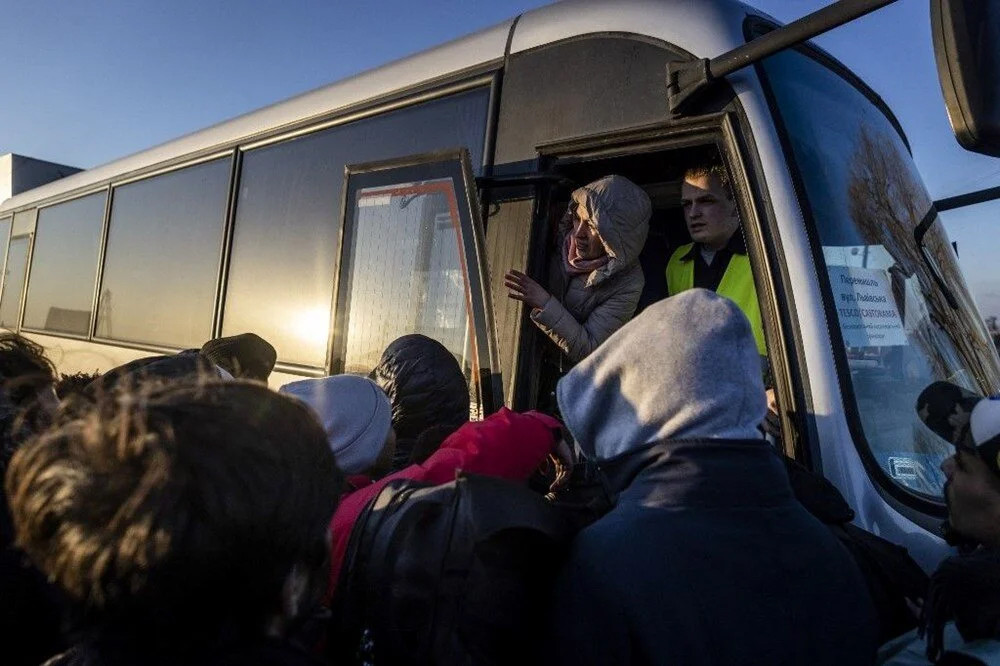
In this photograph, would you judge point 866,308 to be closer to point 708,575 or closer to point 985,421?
point 985,421

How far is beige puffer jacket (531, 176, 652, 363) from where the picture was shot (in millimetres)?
2703

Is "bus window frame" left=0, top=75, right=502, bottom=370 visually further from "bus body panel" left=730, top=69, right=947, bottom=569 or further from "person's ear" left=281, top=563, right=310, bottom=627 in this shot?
"person's ear" left=281, top=563, right=310, bottom=627

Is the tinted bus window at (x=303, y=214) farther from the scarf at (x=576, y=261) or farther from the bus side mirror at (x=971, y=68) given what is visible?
the bus side mirror at (x=971, y=68)

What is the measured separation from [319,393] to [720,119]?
1447mm

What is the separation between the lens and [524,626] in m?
1.21

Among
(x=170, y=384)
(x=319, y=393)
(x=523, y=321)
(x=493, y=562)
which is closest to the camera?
(x=170, y=384)

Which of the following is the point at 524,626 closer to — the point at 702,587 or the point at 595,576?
the point at 595,576

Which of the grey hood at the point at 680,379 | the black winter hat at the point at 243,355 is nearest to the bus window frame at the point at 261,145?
the black winter hat at the point at 243,355

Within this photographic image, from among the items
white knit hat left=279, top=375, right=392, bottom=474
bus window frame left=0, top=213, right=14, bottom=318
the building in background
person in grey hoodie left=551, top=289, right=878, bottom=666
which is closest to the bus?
person in grey hoodie left=551, top=289, right=878, bottom=666

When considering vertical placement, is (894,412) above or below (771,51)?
below

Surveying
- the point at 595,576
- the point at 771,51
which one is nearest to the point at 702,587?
the point at 595,576

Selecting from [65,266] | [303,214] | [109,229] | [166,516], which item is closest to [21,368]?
[166,516]

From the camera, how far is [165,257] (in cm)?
492

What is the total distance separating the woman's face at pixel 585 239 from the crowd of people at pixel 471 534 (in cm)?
110
